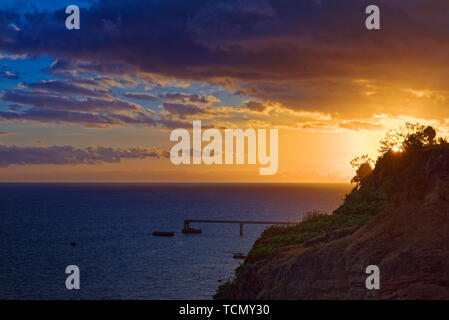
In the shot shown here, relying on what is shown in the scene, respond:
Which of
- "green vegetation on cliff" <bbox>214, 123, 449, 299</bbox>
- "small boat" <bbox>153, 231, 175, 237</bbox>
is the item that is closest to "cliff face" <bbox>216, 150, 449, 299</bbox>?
"green vegetation on cliff" <bbox>214, 123, 449, 299</bbox>

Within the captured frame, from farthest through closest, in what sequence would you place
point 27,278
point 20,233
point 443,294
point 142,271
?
point 20,233 → point 142,271 → point 27,278 → point 443,294

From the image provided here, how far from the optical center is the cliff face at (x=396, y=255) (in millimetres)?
21781

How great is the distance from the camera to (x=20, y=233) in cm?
14162

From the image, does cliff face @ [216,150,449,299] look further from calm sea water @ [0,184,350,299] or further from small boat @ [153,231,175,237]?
small boat @ [153,231,175,237]

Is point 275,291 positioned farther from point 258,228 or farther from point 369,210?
point 258,228

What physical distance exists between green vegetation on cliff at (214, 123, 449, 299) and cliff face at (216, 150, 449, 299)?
105 cm

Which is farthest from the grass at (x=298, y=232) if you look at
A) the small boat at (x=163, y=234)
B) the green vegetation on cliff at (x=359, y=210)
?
the small boat at (x=163, y=234)

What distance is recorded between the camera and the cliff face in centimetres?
2178

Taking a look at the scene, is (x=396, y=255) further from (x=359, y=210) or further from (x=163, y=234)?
(x=163, y=234)

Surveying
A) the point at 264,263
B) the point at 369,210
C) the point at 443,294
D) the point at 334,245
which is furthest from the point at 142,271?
the point at 443,294

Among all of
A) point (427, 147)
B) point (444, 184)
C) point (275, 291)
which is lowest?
point (275, 291)

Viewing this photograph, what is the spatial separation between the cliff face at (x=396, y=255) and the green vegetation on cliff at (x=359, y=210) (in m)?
1.05

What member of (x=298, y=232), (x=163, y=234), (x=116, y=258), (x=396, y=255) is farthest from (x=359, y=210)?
(x=163, y=234)
